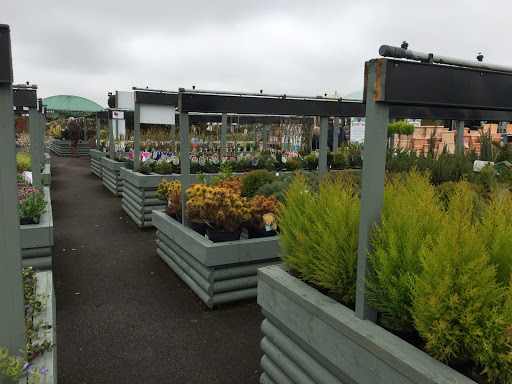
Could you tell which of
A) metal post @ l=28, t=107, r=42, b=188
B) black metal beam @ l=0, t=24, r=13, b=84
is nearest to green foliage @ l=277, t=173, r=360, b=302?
black metal beam @ l=0, t=24, r=13, b=84

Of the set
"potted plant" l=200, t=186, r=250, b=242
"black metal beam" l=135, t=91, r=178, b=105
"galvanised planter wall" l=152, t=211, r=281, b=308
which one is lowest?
"galvanised planter wall" l=152, t=211, r=281, b=308

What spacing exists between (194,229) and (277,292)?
2.28 m

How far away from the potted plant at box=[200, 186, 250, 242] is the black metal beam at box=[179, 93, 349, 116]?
3.95 feet

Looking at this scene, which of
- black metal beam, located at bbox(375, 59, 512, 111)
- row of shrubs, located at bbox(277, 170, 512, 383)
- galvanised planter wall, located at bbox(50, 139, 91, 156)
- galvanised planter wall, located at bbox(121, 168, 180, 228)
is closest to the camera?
row of shrubs, located at bbox(277, 170, 512, 383)

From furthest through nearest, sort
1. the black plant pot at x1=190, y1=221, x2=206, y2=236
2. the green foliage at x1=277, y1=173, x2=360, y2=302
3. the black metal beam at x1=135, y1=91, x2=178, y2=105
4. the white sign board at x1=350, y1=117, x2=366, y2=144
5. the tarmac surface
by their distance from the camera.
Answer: the white sign board at x1=350, y1=117, x2=366, y2=144, the black metal beam at x1=135, y1=91, x2=178, y2=105, the black plant pot at x1=190, y1=221, x2=206, y2=236, the tarmac surface, the green foliage at x1=277, y1=173, x2=360, y2=302

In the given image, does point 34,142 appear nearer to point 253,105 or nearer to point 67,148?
point 253,105

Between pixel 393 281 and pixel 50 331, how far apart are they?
1868mm

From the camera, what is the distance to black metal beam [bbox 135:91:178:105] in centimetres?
716

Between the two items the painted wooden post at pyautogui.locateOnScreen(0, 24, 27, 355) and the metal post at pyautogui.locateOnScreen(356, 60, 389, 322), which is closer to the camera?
the painted wooden post at pyautogui.locateOnScreen(0, 24, 27, 355)

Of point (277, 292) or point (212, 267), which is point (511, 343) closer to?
point (277, 292)

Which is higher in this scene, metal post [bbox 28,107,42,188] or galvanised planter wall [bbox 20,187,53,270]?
metal post [bbox 28,107,42,188]

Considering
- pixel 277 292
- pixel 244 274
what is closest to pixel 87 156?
pixel 244 274

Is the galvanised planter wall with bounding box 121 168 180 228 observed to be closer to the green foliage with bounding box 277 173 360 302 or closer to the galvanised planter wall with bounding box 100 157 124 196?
the galvanised planter wall with bounding box 100 157 124 196

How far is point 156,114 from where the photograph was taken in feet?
24.0
